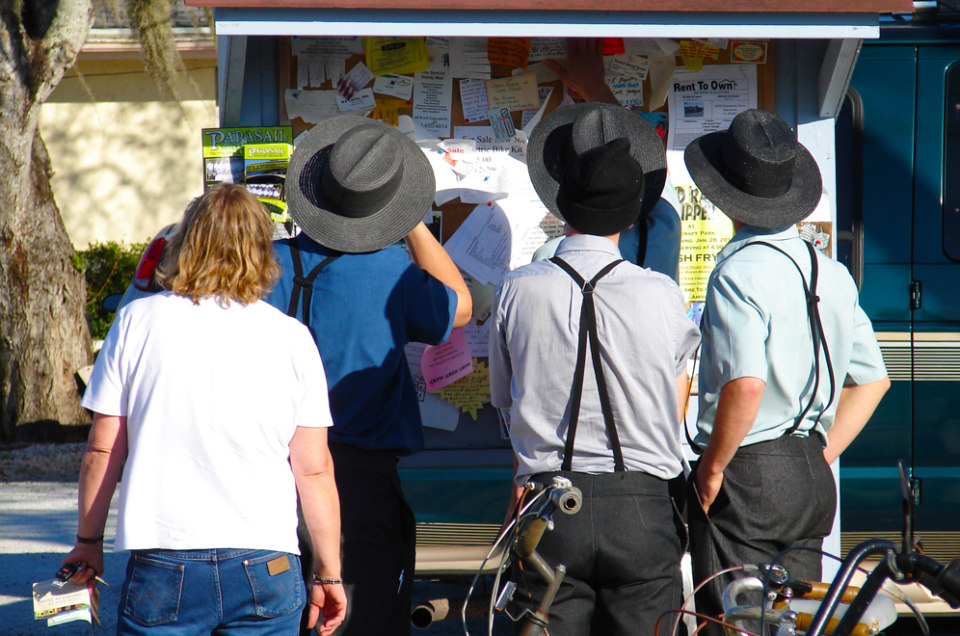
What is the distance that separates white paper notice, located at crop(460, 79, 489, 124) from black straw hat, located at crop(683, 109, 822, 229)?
1.23 metres

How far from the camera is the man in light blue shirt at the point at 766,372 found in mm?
2846

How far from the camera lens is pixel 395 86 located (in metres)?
4.07

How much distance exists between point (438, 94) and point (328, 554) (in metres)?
2.21

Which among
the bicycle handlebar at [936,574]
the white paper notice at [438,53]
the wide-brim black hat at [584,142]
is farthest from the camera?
the white paper notice at [438,53]

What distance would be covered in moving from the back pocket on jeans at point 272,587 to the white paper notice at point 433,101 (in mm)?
2215

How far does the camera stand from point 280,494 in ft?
7.95

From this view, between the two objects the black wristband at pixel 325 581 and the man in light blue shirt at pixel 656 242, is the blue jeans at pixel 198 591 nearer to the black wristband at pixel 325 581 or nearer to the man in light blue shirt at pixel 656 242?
the black wristband at pixel 325 581

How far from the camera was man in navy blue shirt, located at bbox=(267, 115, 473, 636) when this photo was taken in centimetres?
292

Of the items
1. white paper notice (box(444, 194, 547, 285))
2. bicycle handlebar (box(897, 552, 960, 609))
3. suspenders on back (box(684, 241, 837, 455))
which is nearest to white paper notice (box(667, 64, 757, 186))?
white paper notice (box(444, 194, 547, 285))

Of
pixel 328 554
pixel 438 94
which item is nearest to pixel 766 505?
pixel 328 554

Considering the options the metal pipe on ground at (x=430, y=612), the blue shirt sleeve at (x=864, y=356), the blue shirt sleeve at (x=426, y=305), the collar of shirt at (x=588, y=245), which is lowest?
the metal pipe on ground at (x=430, y=612)

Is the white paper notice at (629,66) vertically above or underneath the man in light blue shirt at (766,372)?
above

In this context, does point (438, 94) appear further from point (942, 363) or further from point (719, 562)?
point (942, 363)

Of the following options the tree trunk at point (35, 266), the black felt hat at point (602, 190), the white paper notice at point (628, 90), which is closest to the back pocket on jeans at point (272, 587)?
the black felt hat at point (602, 190)
